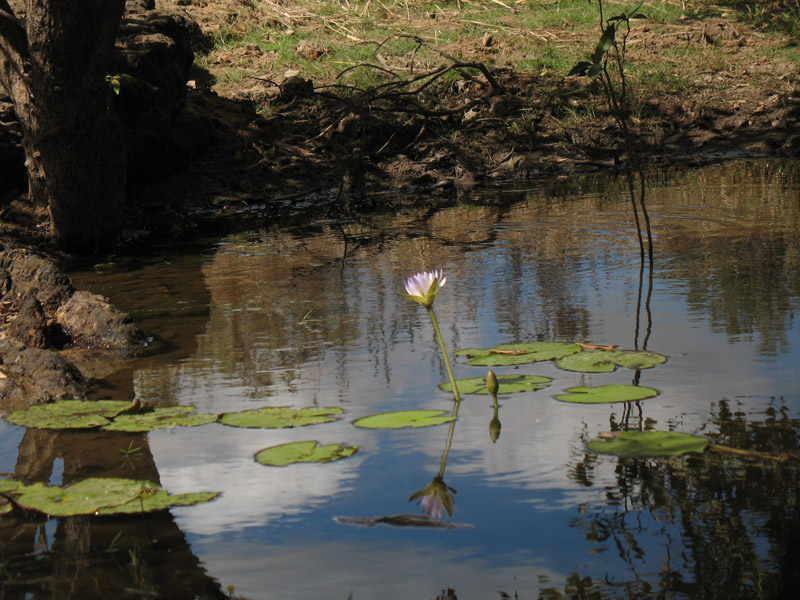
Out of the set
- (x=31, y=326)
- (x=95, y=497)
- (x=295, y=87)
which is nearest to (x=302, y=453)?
(x=95, y=497)

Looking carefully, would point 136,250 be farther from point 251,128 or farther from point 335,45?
point 335,45

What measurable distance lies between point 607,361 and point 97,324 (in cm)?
228

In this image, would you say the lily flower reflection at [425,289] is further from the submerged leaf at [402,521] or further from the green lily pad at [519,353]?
the submerged leaf at [402,521]

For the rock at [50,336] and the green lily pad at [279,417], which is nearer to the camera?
the green lily pad at [279,417]

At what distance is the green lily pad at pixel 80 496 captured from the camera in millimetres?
2316

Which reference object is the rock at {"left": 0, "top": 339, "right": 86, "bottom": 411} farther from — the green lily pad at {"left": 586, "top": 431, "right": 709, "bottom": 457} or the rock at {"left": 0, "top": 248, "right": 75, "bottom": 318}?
the green lily pad at {"left": 586, "top": 431, "right": 709, "bottom": 457}

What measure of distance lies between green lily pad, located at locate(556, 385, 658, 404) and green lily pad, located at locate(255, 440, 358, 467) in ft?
2.44

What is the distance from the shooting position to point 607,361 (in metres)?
3.21

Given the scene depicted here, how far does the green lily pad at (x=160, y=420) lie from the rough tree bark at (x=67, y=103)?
3574 millimetres

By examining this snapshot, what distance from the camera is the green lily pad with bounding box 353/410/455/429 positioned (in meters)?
2.74

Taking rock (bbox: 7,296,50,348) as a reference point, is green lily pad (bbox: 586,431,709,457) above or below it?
below

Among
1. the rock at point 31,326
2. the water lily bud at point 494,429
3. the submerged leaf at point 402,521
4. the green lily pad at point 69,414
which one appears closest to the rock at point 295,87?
the rock at point 31,326

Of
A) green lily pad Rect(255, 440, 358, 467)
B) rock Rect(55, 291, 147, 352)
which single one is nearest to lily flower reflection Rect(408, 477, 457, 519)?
green lily pad Rect(255, 440, 358, 467)

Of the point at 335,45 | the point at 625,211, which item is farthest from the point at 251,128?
the point at 625,211
